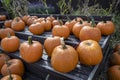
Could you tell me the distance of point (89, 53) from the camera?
169cm

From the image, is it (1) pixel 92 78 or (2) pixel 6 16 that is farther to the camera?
(2) pixel 6 16

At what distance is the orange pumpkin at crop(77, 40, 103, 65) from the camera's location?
5.56 feet

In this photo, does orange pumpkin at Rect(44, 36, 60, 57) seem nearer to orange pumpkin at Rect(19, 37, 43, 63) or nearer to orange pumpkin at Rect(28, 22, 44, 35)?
orange pumpkin at Rect(19, 37, 43, 63)

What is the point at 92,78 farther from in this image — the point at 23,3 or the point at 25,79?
the point at 23,3

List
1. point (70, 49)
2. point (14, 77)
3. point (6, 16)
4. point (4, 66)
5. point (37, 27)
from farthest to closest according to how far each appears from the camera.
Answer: point (6, 16) → point (37, 27) → point (4, 66) → point (14, 77) → point (70, 49)

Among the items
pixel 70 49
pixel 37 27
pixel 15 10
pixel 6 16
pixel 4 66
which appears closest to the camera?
pixel 70 49

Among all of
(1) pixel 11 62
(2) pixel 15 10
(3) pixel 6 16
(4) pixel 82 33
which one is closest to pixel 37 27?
(1) pixel 11 62

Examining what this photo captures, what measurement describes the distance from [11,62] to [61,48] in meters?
0.80

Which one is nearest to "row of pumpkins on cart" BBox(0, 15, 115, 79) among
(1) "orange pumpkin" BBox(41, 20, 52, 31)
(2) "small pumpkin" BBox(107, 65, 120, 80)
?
(1) "orange pumpkin" BBox(41, 20, 52, 31)

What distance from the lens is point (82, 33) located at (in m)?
1.97

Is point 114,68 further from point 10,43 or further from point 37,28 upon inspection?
point 10,43

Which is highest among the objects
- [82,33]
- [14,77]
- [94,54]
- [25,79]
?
[82,33]

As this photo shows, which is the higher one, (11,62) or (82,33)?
(82,33)

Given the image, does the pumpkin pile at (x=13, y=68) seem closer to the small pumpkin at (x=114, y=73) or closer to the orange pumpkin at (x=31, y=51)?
the orange pumpkin at (x=31, y=51)
